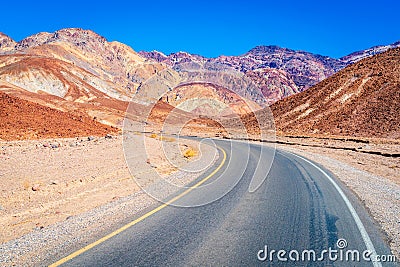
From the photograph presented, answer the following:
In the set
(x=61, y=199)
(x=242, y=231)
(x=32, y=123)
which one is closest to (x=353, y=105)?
(x=32, y=123)

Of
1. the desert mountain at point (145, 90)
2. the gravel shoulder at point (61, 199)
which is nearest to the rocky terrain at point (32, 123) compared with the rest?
the desert mountain at point (145, 90)

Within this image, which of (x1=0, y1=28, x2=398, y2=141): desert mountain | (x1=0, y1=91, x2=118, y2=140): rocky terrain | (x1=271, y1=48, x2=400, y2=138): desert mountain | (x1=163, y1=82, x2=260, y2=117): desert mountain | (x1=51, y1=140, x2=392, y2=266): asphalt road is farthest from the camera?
(x1=271, y1=48, x2=400, y2=138): desert mountain

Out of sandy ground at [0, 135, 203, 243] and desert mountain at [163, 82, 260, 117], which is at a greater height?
desert mountain at [163, 82, 260, 117]

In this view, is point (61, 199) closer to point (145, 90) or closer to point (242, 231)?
point (145, 90)

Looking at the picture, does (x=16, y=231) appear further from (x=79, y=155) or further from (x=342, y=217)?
(x=79, y=155)

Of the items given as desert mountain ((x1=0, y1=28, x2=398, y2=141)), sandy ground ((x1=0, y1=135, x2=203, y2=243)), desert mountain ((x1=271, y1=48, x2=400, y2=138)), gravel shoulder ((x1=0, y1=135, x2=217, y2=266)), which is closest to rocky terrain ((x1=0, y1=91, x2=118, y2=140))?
desert mountain ((x1=0, y1=28, x2=398, y2=141))

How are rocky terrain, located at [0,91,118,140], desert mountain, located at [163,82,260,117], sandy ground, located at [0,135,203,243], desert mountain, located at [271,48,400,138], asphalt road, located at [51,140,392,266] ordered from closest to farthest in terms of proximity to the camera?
asphalt road, located at [51,140,392,266] < sandy ground, located at [0,135,203,243] < desert mountain, located at [163,82,260,117] < rocky terrain, located at [0,91,118,140] < desert mountain, located at [271,48,400,138]

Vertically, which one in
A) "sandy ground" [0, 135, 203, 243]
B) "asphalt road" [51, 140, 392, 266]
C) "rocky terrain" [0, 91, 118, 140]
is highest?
"rocky terrain" [0, 91, 118, 140]

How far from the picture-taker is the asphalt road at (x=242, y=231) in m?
5.31

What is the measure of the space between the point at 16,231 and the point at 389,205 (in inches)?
390

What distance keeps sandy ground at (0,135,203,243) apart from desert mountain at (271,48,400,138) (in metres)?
46.4

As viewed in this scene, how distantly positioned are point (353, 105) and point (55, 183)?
66810 millimetres

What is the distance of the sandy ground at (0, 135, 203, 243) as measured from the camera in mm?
7863

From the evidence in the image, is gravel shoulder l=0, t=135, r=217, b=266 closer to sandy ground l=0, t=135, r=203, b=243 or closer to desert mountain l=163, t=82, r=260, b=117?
sandy ground l=0, t=135, r=203, b=243
